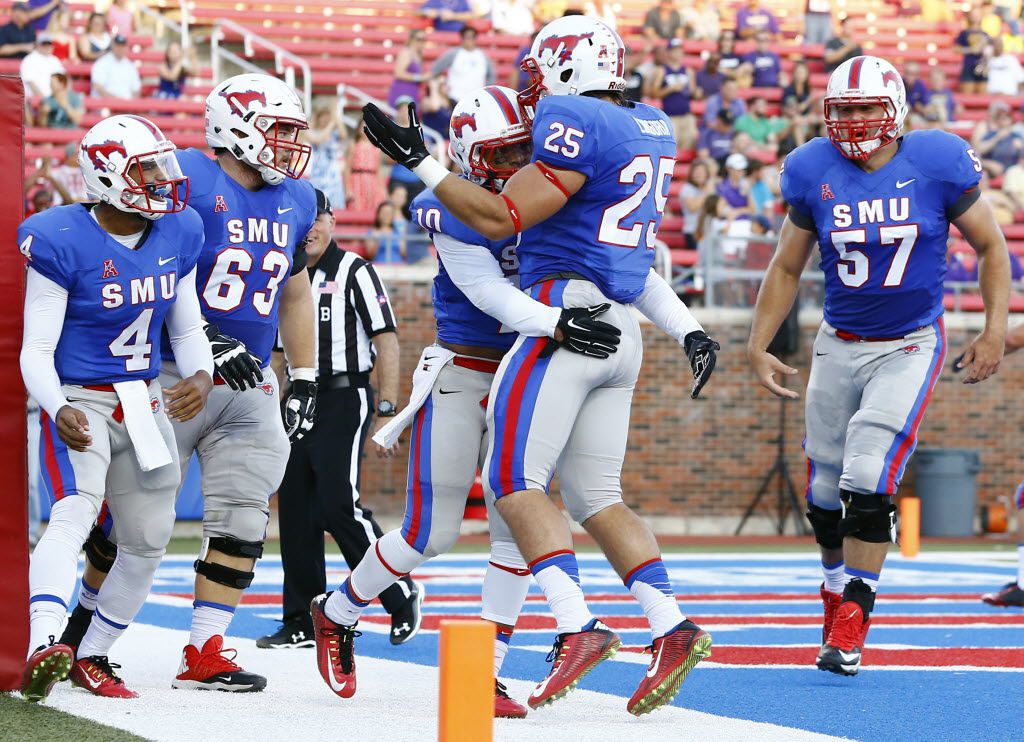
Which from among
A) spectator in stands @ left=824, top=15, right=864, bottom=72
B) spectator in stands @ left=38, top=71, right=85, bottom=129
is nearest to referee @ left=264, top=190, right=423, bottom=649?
spectator in stands @ left=38, top=71, right=85, bottom=129

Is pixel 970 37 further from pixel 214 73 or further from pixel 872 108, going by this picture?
pixel 872 108

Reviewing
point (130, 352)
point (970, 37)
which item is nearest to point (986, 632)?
point (130, 352)

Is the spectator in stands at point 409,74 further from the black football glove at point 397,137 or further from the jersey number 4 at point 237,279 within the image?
the black football glove at point 397,137

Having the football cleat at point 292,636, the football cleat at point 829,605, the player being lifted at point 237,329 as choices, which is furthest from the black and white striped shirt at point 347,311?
the football cleat at point 829,605

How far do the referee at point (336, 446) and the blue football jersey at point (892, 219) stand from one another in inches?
79.9

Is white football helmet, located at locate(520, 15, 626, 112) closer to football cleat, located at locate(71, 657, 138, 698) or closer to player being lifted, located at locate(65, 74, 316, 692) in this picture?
player being lifted, located at locate(65, 74, 316, 692)

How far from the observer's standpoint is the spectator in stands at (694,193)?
53.4 feet

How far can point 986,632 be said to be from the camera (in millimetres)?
7484

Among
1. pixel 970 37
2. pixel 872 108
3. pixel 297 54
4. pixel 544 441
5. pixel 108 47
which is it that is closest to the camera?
pixel 544 441

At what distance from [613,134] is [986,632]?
11.8ft

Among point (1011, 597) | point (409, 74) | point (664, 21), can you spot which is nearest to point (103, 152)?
point (1011, 597)

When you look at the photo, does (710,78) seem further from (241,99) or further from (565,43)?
(565,43)

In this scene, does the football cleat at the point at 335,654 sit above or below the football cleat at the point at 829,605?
above

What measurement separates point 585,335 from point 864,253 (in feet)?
5.77
